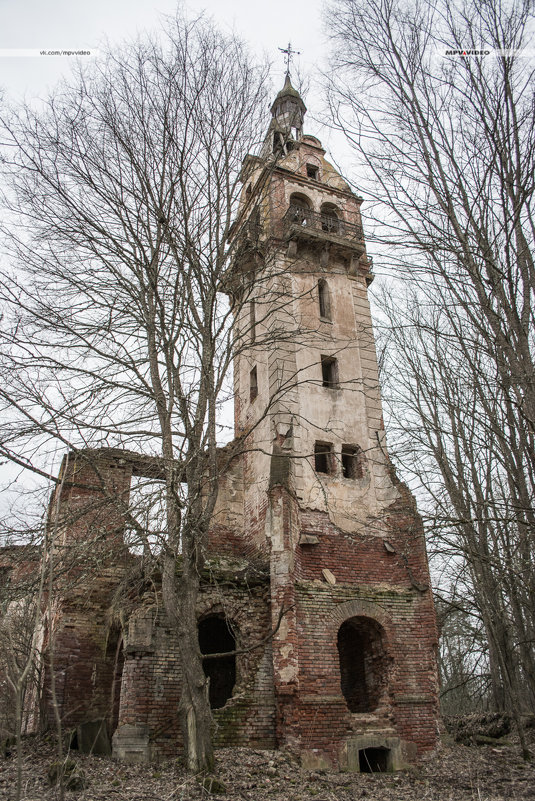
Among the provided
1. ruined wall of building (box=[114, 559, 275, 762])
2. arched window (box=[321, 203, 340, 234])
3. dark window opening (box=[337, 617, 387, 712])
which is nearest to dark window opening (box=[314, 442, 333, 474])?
dark window opening (box=[337, 617, 387, 712])

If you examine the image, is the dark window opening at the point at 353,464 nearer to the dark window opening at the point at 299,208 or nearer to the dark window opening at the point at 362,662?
the dark window opening at the point at 362,662

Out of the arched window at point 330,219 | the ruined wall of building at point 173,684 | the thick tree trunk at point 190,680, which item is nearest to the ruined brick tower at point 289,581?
the ruined wall of building at point 173,684

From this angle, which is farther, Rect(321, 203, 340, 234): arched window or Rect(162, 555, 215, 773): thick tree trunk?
Rect(321, 203, 340, 234): arched window

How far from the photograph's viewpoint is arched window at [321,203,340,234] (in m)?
18.4

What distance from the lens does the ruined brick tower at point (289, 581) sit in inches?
434

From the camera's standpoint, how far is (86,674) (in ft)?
42.1

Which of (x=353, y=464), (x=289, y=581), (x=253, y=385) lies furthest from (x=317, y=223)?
(x=289, y=581)

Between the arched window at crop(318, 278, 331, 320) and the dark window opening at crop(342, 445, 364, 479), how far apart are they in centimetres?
404

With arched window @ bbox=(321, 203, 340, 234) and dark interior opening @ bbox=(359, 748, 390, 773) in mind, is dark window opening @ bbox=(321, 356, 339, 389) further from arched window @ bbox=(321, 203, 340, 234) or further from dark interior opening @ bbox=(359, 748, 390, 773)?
dark interior opening @ bbox=(359, 748, 390, 773)

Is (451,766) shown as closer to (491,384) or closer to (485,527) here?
(485,527)

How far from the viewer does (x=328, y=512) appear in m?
14.0

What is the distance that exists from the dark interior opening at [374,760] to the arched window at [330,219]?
45.6ft

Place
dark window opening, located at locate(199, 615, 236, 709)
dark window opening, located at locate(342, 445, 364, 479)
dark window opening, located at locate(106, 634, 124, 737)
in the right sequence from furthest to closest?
dark window opening, located at locate(342, 445, 364, 479), dark window opening, located at locate(199, 615, 236, 709), dark window opening, located at locate(106, 634, 124, 737)

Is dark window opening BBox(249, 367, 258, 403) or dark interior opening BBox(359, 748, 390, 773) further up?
dark window opening BBox(249, 367, 258, 403)
